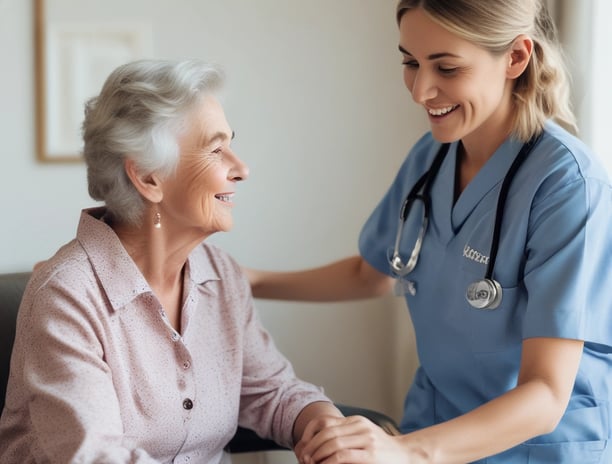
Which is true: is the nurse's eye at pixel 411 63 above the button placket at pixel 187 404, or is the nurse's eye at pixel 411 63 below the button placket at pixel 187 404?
above

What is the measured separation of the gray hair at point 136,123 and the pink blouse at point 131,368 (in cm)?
8

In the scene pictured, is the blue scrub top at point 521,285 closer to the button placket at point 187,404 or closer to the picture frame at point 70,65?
the button placket at point 187,404

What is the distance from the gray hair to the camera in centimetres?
169

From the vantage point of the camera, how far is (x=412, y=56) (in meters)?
1.75

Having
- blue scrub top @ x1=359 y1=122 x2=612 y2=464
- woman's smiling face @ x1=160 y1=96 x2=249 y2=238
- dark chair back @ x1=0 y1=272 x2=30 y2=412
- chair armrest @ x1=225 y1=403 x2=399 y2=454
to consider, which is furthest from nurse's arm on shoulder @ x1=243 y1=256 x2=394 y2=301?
dark chair back @ x1=0 y1=272 x2=30 y2=412

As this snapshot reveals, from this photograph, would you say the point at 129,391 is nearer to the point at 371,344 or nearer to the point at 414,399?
the point at 414,399

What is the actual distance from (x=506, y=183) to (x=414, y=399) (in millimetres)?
586

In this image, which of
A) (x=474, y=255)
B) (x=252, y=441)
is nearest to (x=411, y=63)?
(x=474, y=255)

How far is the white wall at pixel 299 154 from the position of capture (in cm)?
226

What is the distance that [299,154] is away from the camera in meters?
2.49

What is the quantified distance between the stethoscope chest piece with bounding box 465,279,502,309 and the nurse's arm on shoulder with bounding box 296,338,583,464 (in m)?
0.13

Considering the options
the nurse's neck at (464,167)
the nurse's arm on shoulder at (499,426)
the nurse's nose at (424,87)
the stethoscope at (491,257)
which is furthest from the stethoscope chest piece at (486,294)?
the nurse's nose at (424,87)

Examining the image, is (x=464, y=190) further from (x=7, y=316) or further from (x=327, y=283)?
(x=7, y=316)

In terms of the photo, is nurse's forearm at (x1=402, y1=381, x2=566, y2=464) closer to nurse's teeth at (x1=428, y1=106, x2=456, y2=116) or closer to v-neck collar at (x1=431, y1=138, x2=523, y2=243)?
v-neck collar at (x1=431, y1=138, x2=523, y2=243)
